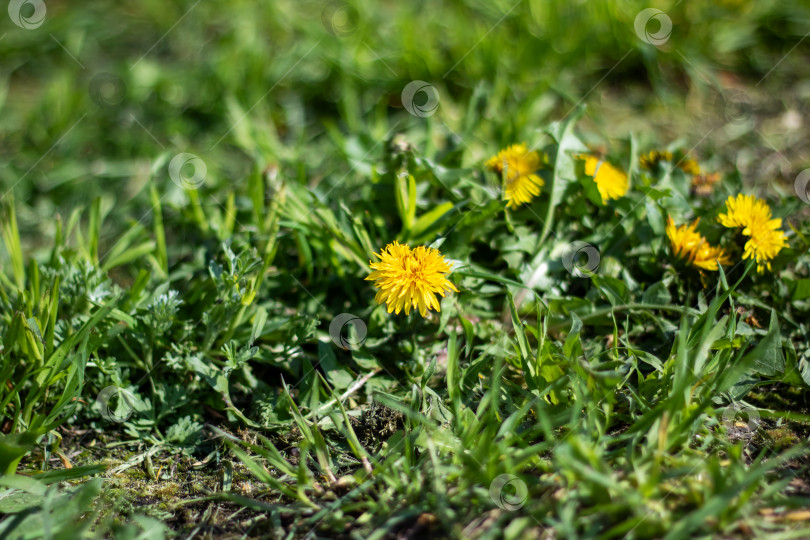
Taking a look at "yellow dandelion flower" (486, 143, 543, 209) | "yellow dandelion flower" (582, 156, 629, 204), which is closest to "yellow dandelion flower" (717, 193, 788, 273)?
"yellow dandelion flower" (582, 156, 629, 204)

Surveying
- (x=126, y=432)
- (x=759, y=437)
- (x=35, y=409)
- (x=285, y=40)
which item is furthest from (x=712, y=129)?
(x=35, y=409)

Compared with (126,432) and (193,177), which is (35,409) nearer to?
(126,432)

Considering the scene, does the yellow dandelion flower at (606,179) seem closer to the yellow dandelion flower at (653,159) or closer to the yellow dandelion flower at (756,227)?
the yellow dandelion flower at (653,159)

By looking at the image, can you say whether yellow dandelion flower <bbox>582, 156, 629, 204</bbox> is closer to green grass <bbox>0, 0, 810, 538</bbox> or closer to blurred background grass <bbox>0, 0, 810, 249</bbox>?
green grass <bbox>0, 0, 810, 538</bbox>

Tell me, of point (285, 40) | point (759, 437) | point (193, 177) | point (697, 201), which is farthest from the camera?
point (285, 40)

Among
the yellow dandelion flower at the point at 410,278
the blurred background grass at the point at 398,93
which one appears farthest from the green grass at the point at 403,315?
the yellow dandelion flower at the point at 410,278

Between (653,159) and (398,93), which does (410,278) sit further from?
(398,93)

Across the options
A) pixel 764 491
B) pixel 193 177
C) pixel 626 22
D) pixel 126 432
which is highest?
pixel 626 22
